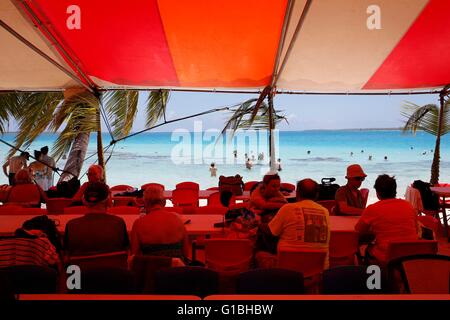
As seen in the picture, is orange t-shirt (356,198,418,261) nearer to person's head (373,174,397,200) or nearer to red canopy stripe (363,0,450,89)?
person's head (373,174,397,200)

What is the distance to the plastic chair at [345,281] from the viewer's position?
2480 millimetres

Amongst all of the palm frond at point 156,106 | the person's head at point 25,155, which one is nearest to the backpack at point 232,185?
the palm frond at point 156,106

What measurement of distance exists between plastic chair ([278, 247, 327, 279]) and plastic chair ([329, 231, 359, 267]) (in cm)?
66

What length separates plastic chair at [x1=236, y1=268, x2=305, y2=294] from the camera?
7.97ft

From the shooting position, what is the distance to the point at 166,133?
53688 mm

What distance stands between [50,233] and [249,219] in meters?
1.79

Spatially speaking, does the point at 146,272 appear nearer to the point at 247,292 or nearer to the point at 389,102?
the point at 247,292

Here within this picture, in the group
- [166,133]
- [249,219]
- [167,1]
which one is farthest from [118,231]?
[166,133]

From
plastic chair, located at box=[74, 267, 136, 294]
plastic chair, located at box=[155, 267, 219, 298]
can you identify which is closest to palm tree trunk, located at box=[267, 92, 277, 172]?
plastic chair, located at box=[155, 267, 219, 298]

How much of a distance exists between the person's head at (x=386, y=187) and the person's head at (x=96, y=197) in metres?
2.30

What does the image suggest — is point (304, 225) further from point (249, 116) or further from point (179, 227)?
point (249, 116)

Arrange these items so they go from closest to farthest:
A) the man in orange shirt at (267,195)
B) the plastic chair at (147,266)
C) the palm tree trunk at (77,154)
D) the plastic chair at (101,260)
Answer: the plastic chair at (147,266) → the plastic chair at (101,260) → the man in orange shirt at (267,195) → the palm tree trunk at (77,154)

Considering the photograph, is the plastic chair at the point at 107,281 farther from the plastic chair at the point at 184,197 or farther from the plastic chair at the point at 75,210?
the plastic chair at the point at 184,197

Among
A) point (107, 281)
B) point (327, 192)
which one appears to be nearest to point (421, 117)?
point (327, 192)
